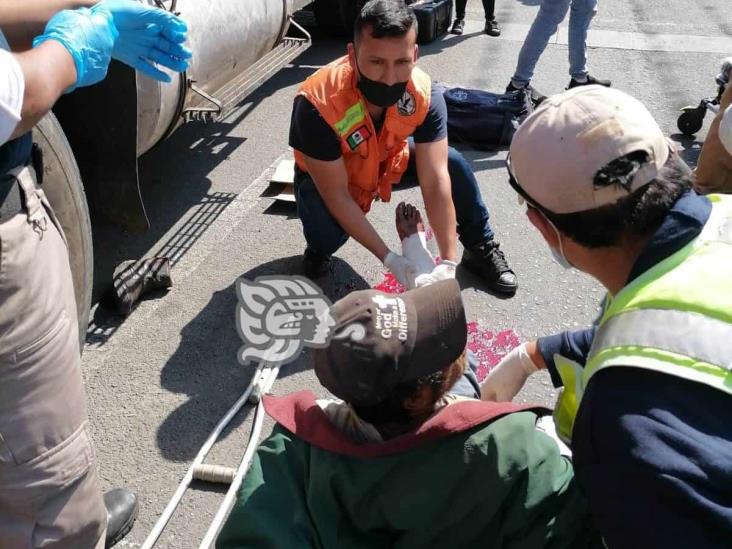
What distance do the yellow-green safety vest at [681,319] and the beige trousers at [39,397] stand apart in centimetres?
109

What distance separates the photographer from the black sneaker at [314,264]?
3.32 m

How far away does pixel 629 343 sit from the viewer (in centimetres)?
108

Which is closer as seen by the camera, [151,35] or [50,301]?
[50,301]

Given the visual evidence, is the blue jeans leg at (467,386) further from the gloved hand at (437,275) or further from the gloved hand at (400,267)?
the gloved hand at (400,267)

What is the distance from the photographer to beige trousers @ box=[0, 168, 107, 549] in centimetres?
149

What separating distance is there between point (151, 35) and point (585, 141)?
4.59 ft

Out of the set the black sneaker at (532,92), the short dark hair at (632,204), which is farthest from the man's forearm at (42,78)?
the black sneaker at (532,92)

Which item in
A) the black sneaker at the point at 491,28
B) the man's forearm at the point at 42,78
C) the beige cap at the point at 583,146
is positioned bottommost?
the black sneaker at the point at 491,28

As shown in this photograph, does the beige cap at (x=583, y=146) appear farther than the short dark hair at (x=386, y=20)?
No

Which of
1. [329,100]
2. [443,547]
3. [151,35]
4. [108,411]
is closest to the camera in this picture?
[443,547]

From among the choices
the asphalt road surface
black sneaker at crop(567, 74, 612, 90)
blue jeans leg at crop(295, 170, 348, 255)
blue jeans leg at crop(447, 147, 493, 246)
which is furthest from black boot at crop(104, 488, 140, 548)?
black sneaker at crop(567, 74, 612, 90)

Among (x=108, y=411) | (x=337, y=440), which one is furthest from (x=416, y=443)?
(x=108, y=411)

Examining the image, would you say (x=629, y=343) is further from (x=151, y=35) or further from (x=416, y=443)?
(x=151, y=35)

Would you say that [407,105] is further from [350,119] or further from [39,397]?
[39,397]
